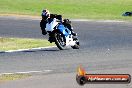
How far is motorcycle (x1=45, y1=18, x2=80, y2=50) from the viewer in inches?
898

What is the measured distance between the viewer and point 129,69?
1642cm

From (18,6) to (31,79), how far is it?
147 feet

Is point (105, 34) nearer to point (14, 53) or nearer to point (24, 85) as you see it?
point (14, 53)

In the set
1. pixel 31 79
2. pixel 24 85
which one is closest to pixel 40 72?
pixel 31 79

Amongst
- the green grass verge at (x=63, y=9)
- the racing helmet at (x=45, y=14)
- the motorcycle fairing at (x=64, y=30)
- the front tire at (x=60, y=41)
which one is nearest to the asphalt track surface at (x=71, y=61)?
the front tire at (x=60, y=41)

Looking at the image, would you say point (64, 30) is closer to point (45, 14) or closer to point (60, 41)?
point (60, 41)

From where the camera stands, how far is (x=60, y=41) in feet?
75.8

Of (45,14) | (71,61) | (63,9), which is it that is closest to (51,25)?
(45,14)

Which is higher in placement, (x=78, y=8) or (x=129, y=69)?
(x=129, y=69)

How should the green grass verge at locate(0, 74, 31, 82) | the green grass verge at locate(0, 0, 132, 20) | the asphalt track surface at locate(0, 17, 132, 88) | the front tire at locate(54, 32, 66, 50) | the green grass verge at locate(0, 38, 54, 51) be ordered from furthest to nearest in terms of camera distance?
the green grass verge at locate(0, 0, 132, 20) < the green grass verge at locate(0, 38, 54, 51) < the front tire at locate(54, 32, 66, 50) < the green grass verge at locate(0, 74, 31, 82) < the asphalt track surface at locate(0, 17, 132, 88)

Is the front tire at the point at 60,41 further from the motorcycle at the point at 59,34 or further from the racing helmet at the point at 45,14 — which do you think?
the racing helmet at the point at 45,14

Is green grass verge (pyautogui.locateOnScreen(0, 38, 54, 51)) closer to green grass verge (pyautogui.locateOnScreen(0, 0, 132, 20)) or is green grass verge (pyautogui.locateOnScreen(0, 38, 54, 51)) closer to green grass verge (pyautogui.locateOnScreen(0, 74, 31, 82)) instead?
green grass verge (pyautogui.locateOnScreen(0, 74, 31, 82))

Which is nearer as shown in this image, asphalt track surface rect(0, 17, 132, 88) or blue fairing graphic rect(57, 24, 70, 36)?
asphalt track surface rect(0, 17, 132, 88)

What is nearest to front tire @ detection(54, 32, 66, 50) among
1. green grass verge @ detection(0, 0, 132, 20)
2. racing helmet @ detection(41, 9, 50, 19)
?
racing helmet @ detection(41, 9, 50, 19)
